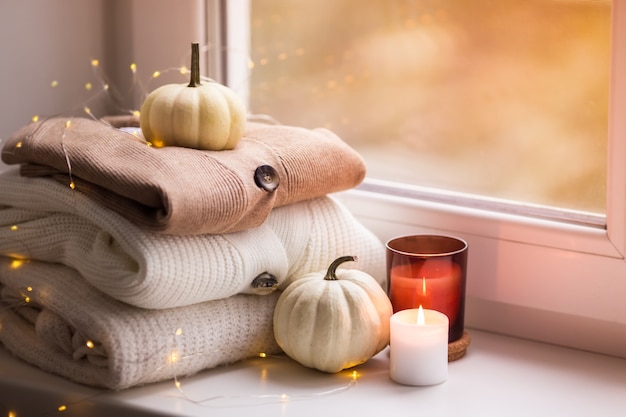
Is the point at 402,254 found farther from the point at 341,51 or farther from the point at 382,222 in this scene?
the point at 341,51

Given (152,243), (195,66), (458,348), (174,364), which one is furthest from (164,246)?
(458,348)

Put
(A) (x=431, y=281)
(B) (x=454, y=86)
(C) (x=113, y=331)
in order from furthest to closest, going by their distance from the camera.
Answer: (B) (x=454, y=86)
(A) (x=431, y=281)
(C) (x=113, y=331)

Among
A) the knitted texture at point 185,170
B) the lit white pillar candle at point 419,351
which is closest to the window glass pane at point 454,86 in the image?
the knitted texture at point 185,170

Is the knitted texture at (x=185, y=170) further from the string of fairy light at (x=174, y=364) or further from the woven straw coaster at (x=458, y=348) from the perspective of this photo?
the woven straw coaster at (x=458, y=348)

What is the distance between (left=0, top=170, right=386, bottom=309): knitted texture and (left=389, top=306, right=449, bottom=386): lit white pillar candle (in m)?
0.15

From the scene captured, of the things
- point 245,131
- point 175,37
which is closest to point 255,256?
point 245,131

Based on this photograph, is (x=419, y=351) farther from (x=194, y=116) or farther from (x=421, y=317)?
(x=194, y=116)

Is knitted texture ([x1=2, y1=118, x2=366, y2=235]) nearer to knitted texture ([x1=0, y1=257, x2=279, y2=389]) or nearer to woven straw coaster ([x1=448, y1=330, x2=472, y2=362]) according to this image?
knitted texture ([x1=0, y1=257, x2=279, y2=389])

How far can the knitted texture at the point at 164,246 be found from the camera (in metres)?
0.95

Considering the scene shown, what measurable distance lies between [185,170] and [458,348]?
0.39m

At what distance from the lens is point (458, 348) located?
1092 mm

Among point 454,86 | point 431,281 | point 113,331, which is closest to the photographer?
point 113,331

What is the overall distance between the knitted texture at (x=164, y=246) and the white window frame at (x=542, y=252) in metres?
0.10

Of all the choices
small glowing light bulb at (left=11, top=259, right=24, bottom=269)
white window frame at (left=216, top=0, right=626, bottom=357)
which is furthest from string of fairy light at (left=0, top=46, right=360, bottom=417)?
white window frame at (left=216, top=0, right=626, bottom=357)
